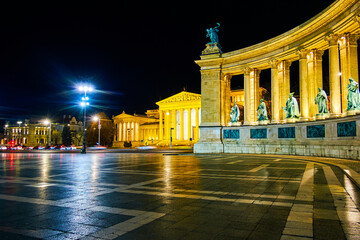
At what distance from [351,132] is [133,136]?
10315 cm

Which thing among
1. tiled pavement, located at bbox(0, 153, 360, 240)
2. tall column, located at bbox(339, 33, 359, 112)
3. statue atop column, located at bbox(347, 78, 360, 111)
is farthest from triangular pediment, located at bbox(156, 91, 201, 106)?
tiled pavement, located at bbox(0, 153, 360, 240)

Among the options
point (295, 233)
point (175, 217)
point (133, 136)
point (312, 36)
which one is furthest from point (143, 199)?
point (133, 136)

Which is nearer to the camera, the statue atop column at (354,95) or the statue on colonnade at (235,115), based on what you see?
the statue atop column at (354,95)

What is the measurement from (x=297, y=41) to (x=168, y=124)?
72617 millimetres

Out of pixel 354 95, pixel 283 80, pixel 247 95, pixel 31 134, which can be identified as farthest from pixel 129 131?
pixel 354 95

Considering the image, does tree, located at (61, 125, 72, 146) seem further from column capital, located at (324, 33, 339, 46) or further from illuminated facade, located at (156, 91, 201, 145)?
column capital, located at (324, 33, 339, 46)

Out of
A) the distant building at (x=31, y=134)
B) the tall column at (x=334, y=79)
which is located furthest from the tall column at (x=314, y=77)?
the distant building at (x=31, y=134)

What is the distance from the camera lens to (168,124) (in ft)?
327

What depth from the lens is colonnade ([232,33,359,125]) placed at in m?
24.4

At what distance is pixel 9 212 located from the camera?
668 centimetres

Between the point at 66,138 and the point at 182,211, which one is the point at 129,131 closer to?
the point at 66,138

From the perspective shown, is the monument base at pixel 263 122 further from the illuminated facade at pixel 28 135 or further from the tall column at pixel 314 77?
the illuminated facade at pixel 28 135

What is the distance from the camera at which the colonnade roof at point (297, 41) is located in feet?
76.3

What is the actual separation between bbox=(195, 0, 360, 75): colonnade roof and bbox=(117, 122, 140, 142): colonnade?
280ft
